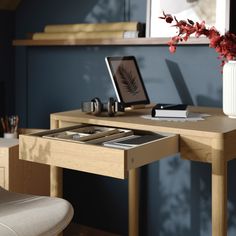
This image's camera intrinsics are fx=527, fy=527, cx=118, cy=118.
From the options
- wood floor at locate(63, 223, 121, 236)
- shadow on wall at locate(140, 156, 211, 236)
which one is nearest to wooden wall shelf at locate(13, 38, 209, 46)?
shadow on wall at locate(140, 156, 211, 236)

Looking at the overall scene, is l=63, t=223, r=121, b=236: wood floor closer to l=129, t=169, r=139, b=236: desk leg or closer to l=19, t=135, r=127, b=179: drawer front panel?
l=129, t=169, r=139, b=236: desk leg

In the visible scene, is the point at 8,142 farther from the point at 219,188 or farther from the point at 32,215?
the point at 219,188

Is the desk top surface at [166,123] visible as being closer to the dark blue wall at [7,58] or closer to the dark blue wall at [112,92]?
the dark blue wall at [112,92]

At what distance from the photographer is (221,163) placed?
185cm

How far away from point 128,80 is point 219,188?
29.3 inches

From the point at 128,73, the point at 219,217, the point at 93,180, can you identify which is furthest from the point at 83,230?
the point at 219,217

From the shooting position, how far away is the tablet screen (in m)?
2.34

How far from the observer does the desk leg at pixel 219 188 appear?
1851 millimetres

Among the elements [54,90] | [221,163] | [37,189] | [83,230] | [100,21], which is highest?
[100,21]

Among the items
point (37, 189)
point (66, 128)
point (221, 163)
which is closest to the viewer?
point (221, 163)

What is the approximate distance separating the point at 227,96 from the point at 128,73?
20.2 inches

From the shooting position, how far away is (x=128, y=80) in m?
2.40

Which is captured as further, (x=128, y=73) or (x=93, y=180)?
(x=93, y=180)

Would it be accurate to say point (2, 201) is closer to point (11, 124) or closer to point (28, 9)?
point (11, 124)
